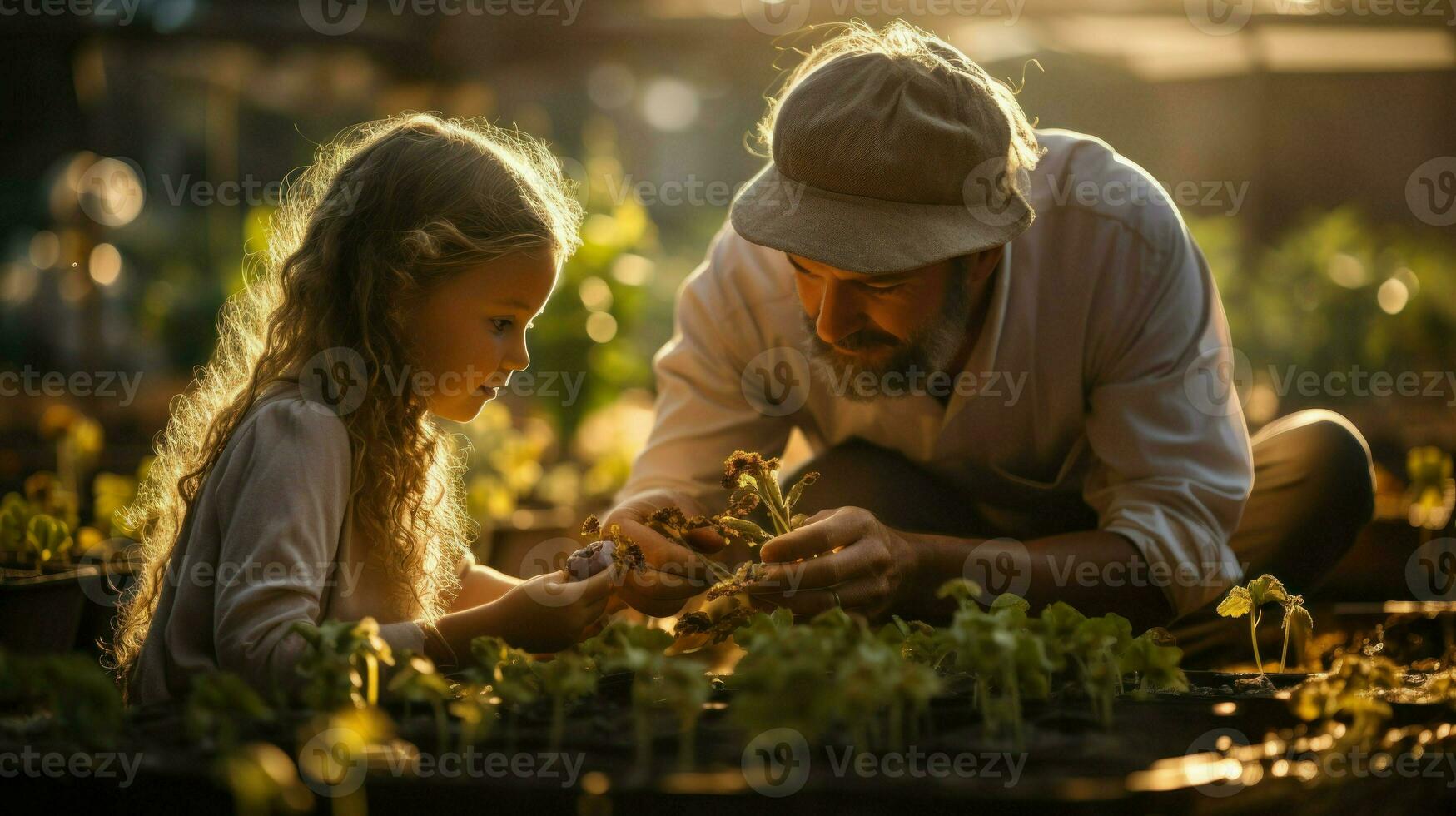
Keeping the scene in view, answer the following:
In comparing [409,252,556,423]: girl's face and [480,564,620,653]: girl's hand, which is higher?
[409,252,556,423]: girl's face

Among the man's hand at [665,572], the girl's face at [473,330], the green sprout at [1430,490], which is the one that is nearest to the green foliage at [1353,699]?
the man's hand at [665,572]

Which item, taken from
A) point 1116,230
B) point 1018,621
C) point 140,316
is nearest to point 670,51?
point 140,316

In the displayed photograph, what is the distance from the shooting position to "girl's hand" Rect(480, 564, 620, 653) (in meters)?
1.49

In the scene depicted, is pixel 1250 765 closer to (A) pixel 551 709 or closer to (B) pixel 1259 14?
(A) pixel 551 709

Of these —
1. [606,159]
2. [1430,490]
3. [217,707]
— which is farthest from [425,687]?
[606,159]

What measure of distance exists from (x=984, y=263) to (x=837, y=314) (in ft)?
1.32

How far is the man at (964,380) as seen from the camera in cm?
184

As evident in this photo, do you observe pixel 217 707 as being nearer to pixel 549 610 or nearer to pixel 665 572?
pixel 549 610

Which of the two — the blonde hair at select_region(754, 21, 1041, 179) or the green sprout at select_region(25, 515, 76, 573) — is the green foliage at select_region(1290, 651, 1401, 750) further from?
the green sprout at select_region(25, 515, 76, 573)

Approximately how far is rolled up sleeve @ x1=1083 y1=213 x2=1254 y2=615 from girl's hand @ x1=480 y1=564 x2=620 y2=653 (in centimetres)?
104

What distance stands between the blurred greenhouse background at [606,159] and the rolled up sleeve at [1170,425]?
6.06 ft

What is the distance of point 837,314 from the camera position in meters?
1.89

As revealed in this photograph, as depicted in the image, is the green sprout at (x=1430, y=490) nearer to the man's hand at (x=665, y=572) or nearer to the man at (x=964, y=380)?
the man at (x=964, y=380)

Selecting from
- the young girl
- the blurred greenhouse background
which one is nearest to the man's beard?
the young girl
